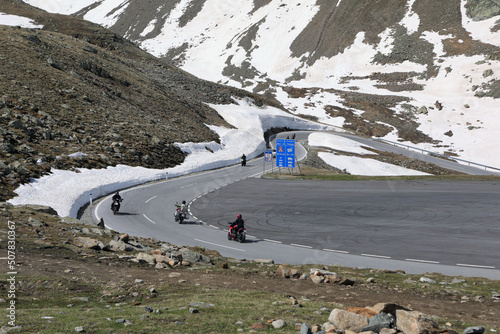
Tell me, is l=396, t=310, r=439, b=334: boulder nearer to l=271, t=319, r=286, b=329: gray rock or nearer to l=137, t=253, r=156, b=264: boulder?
l=271, t=319, r=286, b=329: gray rock

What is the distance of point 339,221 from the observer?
87.4ft

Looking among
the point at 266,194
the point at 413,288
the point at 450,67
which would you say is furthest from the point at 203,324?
the point at 450,67

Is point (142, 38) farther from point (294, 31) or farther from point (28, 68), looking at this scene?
point (28, 68)

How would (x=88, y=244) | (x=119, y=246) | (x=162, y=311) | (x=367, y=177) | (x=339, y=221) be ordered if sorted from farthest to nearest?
(x=367, y=177), (x=339, y=221), (x=119, y=246), (x=88, y=244), (x=162, y=311)

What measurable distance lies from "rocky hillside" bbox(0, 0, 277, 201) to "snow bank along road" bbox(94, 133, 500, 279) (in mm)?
7786

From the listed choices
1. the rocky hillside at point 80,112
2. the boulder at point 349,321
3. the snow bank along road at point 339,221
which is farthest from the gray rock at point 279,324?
the rocky hillside at point 80,112

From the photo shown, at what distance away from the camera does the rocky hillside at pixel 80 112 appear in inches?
1515

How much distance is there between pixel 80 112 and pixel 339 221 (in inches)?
1472

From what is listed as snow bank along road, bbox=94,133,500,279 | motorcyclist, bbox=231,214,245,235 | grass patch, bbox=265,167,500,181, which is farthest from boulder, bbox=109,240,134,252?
grass patch, bbox=265,167,500,181

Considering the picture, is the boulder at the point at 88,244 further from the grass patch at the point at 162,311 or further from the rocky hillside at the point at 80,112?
the rocky hillside at the point at 80,112

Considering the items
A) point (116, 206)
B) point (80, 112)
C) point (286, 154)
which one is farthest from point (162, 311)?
point (80, 112)

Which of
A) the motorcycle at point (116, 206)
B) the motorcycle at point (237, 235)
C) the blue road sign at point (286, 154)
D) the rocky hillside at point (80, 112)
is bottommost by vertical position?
the motorcycle at point (237, 235)

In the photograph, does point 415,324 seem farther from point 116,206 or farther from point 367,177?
point 367,177

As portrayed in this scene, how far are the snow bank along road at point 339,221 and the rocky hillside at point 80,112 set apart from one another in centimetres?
779
